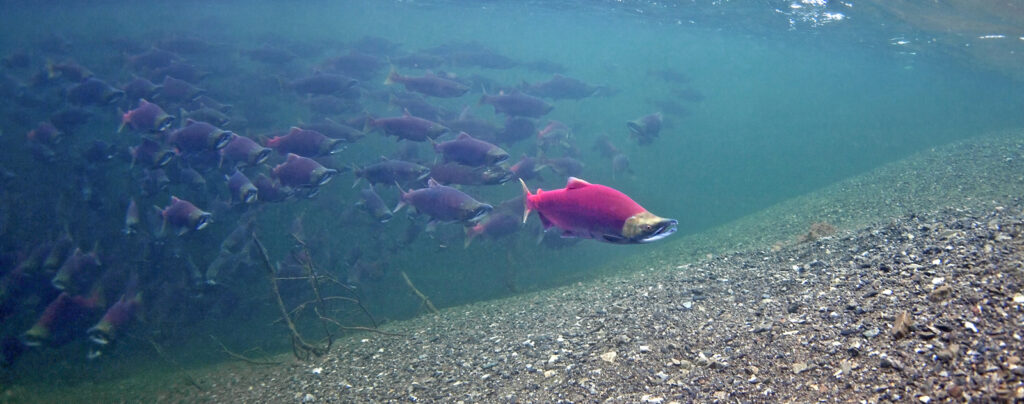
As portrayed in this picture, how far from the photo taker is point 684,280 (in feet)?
17.1

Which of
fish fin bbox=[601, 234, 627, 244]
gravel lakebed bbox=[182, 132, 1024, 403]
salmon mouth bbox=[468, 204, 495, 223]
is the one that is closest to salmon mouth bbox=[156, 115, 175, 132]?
gravel lakebed bbox=[182, 132, 1024, 403]

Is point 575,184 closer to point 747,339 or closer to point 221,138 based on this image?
point 747,339

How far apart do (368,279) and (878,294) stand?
10.9m

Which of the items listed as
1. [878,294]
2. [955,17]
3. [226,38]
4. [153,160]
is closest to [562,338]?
[878,294]

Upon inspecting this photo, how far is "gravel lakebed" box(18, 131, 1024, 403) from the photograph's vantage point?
87.4 inches

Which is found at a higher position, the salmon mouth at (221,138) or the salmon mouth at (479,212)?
the salmon mouth at (221,138)

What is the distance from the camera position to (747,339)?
309cm

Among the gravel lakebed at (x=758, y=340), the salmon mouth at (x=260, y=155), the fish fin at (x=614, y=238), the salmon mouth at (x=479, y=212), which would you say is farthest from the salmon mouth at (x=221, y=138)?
the fish fin at (x=614, y=238)

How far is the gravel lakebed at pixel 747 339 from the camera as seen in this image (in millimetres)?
2221

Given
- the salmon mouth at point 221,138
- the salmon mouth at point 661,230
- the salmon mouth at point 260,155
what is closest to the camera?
the salmon mouth at point 661,230

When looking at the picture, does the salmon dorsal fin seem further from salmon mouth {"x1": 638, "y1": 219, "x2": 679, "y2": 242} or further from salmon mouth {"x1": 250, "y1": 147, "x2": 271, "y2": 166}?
salmon mouth {"x1": 250, "y1": 147, "x2": 271, "y2": 166}

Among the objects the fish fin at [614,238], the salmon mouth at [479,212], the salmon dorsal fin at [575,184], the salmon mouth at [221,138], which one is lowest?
the salmon mouth at [479,212]

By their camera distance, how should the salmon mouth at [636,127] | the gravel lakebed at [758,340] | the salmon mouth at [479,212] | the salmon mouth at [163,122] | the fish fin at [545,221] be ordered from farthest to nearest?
1. the salmon mouth at [636,127]
2. the salmon mouth at [163,122]
3. the salmon mouth at [479,212]
4. the fish fin at [545,221]
5. the gravel lakebed at [758,340]

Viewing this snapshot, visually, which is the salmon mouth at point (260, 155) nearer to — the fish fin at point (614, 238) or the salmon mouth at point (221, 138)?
the salmon mouth at point (221, 138)
